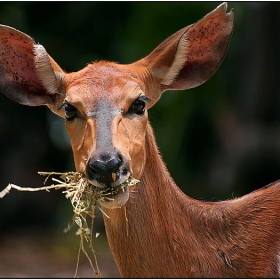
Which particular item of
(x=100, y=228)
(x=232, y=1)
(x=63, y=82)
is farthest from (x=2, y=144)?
(x=63, y=82)

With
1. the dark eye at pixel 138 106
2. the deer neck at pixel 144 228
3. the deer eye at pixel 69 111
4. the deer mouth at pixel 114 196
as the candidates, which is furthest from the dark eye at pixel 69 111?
the deer mouth at pixel 114 196

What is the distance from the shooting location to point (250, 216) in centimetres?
531

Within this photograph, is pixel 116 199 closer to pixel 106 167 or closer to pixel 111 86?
pixel 106 167

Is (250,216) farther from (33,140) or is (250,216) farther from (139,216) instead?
(33,140)

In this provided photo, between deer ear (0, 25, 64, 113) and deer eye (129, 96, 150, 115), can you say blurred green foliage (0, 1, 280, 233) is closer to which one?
deer ear (0, 25, 64, 113)

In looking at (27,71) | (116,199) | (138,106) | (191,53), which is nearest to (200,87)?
(191,53)

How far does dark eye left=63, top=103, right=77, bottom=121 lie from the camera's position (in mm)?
4953

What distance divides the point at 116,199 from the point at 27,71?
1431mm

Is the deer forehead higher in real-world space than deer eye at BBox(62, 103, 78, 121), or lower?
higher

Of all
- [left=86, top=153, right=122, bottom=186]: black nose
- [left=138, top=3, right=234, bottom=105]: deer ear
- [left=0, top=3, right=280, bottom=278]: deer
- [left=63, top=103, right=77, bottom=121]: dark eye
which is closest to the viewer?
[left=86, top=153, right=122, bottom=186]: black nose

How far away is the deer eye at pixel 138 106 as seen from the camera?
4.92 metres

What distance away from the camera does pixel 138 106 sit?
494cm

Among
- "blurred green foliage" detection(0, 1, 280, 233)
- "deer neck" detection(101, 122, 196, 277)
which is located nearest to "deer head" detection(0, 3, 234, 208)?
"deer neck" detection(101, 122, 196, 277)

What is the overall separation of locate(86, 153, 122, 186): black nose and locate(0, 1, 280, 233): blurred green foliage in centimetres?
676
